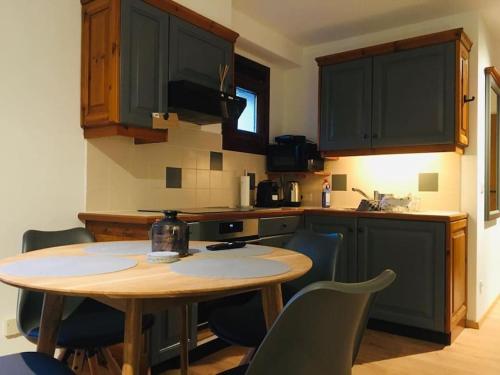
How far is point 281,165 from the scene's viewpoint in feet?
12.5

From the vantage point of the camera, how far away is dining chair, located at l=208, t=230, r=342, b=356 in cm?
161

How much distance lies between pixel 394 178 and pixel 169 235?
2.52m

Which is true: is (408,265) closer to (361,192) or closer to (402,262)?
(402,262)

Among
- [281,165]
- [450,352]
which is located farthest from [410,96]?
[450,352]

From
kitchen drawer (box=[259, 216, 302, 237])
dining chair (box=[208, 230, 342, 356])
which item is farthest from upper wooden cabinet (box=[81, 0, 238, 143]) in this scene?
dining chair (box=[208, 230, 342, 356])

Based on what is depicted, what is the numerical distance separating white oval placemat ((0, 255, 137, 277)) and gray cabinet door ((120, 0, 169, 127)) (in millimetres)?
1063

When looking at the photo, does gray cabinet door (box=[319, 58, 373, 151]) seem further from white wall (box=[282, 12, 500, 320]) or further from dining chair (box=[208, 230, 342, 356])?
dining chair (box=[208, 230, 342, 356])

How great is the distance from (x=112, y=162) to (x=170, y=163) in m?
0.47

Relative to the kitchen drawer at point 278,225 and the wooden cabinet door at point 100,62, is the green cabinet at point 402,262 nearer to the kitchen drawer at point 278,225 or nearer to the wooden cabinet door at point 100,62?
the kitchen drawer at point 278,225

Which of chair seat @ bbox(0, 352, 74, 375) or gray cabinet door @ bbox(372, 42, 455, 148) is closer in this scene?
chair seat @ bbox(0, 352, 74, 375)

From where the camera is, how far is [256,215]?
2.79m

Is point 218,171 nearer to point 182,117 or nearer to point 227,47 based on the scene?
point 182,117

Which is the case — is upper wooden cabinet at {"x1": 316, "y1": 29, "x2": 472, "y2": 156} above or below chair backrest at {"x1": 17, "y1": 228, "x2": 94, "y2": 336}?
above

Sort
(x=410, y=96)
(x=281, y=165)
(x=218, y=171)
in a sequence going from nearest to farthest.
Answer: (x=410, y=96) → (x=218, y=171) → (x=281, y=165)
